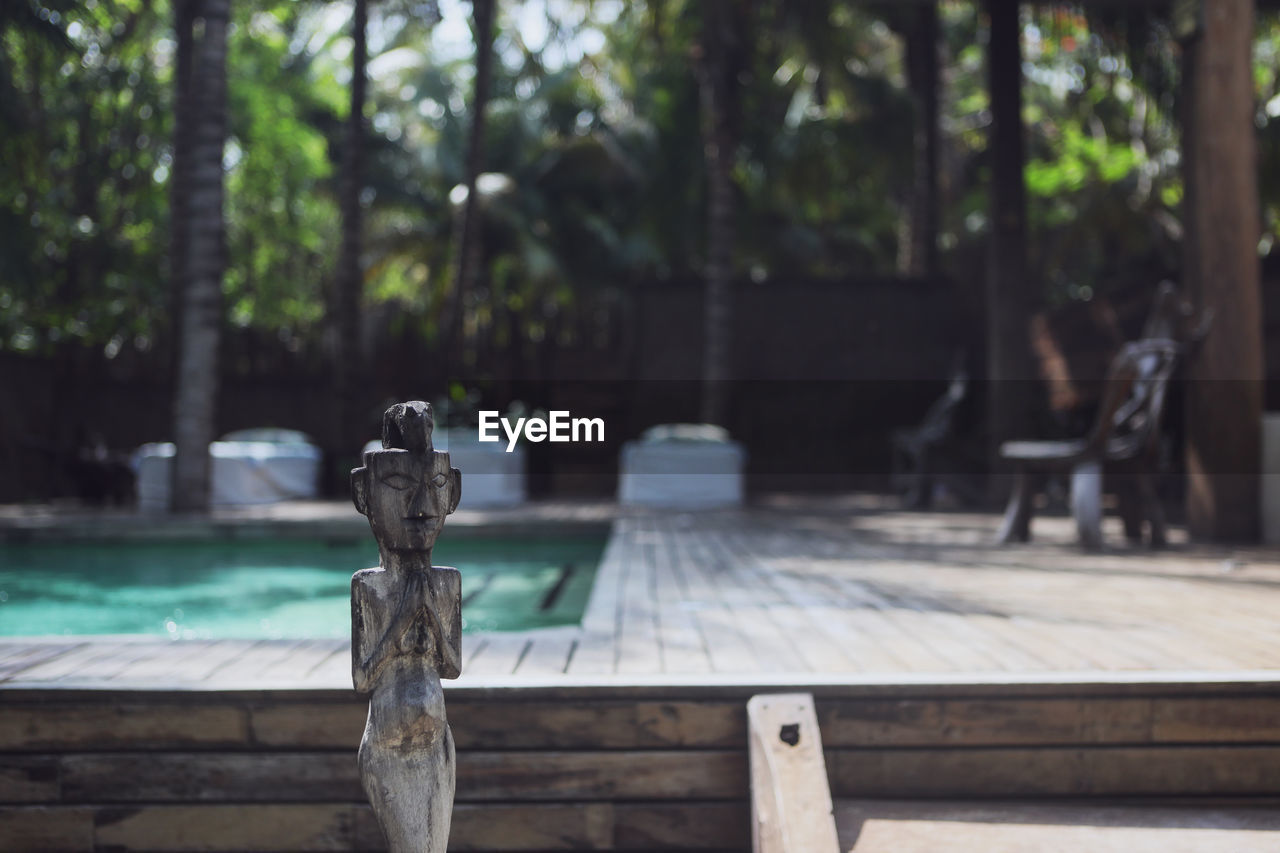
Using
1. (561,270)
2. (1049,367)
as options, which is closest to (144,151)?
(561,270)

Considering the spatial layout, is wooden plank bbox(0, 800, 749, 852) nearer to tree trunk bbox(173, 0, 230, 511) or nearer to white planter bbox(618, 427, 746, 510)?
tree trunk bbox(173, 0, 230, 511)

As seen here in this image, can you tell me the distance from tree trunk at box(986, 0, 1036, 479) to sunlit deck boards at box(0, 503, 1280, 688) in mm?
4361

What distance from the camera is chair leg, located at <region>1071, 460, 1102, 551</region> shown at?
18.7 ft

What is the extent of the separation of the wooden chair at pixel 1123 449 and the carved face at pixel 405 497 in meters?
4.63

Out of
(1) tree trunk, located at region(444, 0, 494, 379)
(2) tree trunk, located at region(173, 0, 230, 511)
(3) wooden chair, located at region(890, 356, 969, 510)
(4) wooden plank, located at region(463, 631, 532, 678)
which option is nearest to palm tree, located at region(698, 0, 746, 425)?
(3) wooden chair, located at region(890, 356, 969, 510)

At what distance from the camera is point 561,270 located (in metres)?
22.3

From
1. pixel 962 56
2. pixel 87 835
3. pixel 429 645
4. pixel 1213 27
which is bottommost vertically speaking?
pixel 87 835

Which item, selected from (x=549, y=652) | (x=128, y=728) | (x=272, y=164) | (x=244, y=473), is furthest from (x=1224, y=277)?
(x=272, y=164)

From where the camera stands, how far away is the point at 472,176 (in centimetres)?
1211

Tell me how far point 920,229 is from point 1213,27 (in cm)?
840

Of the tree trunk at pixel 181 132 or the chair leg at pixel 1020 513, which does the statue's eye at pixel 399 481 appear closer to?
the chair leg at pixel 1020 513

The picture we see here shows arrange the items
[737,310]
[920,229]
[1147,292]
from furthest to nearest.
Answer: [920,229] < [737,310] < [1147,292]

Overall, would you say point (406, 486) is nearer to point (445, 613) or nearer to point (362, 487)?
point (362, 487)

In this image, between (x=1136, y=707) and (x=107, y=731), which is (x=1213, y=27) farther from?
(x=107, y=731)
